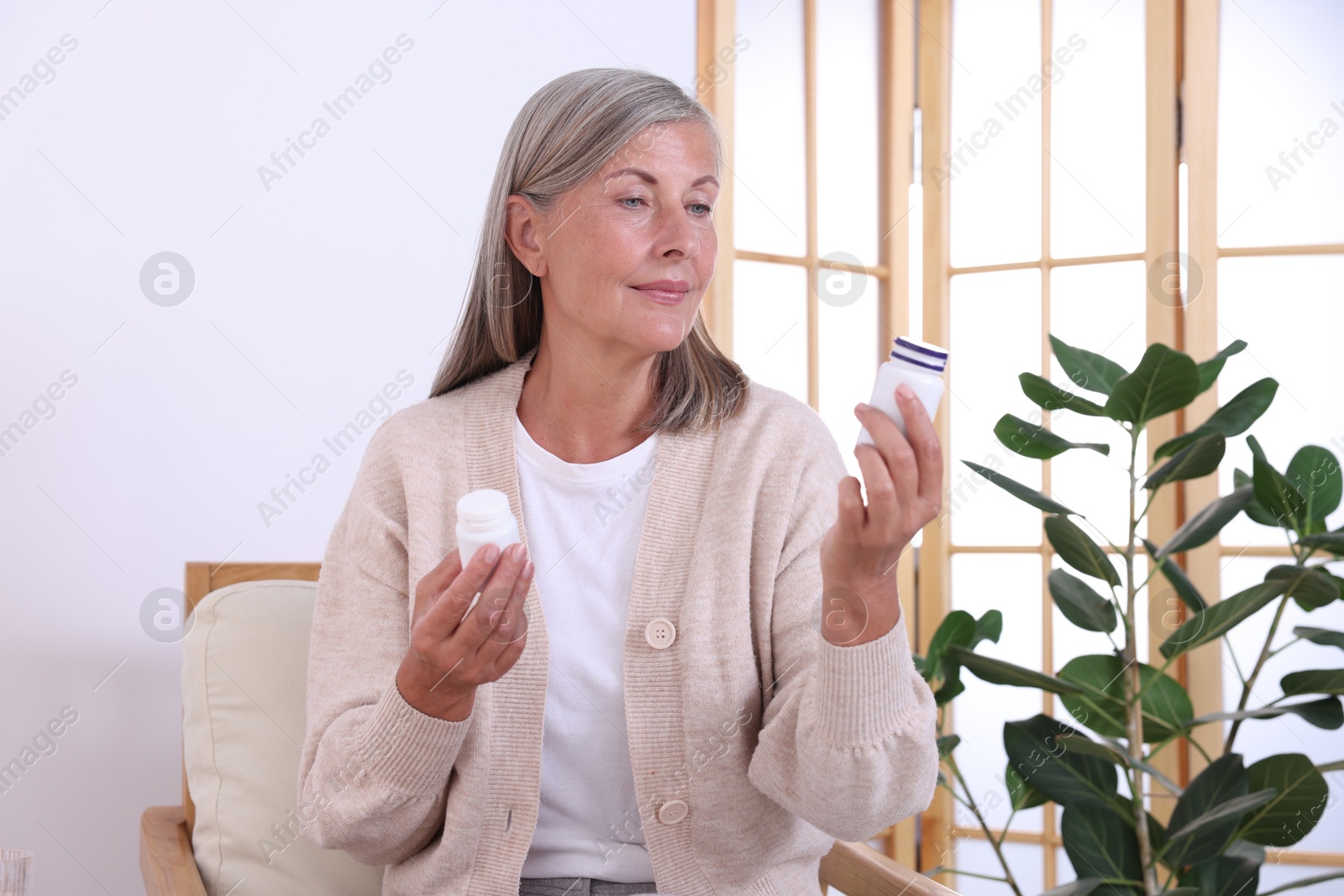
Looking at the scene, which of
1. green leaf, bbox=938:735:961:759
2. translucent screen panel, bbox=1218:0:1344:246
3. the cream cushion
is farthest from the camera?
translucent screen panel, bbox=1218:0:1344:246

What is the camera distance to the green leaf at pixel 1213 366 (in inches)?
61.2

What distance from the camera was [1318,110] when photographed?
2.58 m

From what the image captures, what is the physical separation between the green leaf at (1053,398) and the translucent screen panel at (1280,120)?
1.27 metres

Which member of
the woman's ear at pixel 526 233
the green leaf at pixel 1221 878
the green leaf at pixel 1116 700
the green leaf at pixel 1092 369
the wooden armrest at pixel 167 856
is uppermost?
the woman's ear at pixel 526 233

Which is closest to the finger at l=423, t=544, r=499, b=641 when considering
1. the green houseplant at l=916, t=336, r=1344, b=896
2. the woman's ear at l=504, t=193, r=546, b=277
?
the woman's ear at l=504, t=193, r=546, b=277

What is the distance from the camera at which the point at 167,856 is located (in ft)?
4.57

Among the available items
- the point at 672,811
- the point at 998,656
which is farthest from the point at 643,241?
the point at 998,656

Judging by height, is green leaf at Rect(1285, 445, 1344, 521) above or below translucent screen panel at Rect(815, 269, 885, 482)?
below

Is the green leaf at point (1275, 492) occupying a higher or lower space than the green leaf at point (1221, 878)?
higher

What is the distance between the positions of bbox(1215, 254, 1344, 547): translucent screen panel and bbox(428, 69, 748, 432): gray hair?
5.47 feet

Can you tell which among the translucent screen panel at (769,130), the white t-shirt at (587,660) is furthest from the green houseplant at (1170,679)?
the translucent screen panel at (769,130)

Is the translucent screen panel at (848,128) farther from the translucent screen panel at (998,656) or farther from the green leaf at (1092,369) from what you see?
the green leaf at (1092,369)

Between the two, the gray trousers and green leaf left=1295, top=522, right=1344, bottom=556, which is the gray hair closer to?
the gray trousers

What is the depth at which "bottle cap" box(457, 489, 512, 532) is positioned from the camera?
38.6 inches
